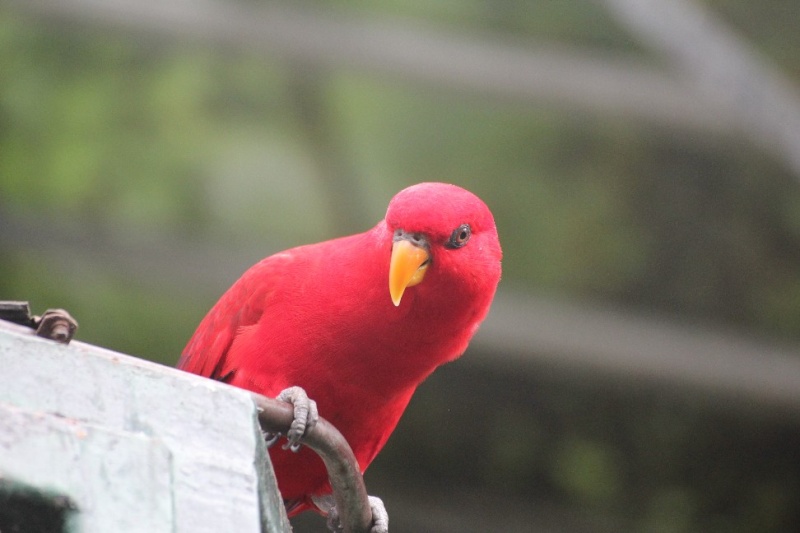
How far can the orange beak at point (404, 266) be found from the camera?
251cm

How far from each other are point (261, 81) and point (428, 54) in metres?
0.99

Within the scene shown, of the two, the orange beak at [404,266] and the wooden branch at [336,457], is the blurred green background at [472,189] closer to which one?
the orange beak at [404,266]

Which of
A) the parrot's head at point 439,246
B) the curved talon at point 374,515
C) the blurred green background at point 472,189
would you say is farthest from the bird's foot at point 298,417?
the blurred green background at point 472,189

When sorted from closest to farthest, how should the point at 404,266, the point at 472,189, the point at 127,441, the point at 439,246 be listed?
the point at 127,441
the point at 404,266
the point at 439,246
the point at 472,189

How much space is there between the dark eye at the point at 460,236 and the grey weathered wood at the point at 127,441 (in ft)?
4.31

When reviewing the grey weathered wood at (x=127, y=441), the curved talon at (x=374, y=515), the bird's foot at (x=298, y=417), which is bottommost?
the curved talon at (x=374, y=515)

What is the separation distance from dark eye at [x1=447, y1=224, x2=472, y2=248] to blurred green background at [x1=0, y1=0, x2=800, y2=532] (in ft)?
7.20

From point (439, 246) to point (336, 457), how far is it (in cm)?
83

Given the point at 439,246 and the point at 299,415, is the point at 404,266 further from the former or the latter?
the point at 299,415

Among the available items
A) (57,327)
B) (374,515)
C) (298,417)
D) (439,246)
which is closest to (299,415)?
(298,417)

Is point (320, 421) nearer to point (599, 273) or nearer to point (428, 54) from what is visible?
point (428, 54)

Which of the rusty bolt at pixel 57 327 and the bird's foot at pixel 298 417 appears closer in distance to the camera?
the rusty bolt at pixel 57 327

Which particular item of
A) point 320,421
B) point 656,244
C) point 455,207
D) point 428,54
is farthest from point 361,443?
point 656,244

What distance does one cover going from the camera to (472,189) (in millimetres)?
5465
